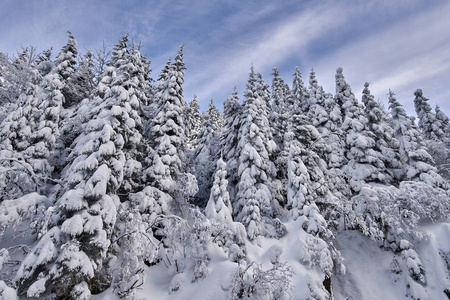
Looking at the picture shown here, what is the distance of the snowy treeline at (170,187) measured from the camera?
998 centimetres

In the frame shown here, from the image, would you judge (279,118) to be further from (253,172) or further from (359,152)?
(253,172)

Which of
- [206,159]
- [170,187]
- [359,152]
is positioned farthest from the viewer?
[206,159]

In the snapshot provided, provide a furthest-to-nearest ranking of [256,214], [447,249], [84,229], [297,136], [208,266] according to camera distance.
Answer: [297,136], [256,214], [447,249], [208,266], [84,229]

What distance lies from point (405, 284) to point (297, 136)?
1262 cm

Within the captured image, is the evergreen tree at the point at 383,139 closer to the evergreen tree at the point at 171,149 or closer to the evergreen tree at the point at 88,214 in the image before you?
the evergreen tree at the point at 171,149

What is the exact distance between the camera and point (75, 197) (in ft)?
33.3

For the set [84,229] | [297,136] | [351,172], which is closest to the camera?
[84,229]

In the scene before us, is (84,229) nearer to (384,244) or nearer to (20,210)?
(20,210)

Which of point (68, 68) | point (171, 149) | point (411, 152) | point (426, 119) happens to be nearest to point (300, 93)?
point (411, 152)

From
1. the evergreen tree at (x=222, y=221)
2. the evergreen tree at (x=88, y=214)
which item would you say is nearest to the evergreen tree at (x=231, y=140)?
the evergreen tree at (x=222, y=221)

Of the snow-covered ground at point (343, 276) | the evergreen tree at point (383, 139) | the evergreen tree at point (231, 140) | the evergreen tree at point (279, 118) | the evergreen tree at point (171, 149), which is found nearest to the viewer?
the snow-covered ground at point (343, 276)

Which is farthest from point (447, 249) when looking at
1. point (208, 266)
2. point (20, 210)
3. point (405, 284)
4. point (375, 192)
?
point (20, 210)

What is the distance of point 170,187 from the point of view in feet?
51.4

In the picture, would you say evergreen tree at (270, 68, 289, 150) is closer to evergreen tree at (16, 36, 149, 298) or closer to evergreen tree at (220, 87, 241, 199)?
evergreen tree at (220, 87, 241, 199)
